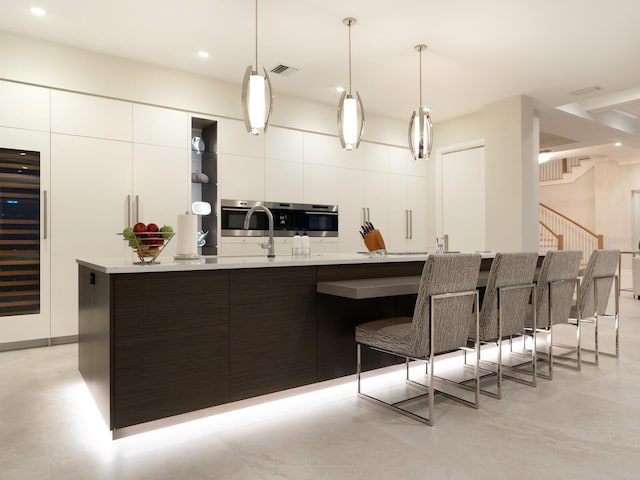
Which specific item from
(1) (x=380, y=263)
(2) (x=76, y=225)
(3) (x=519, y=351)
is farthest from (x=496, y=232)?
(2) (x=76, y=225)

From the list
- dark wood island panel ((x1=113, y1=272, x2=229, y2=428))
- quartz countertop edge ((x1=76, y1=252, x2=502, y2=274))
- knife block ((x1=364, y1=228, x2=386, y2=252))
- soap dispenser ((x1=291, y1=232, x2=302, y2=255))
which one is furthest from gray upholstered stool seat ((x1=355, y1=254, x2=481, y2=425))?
knife block ((x1=364, y1=228, x2=386, y2=252))

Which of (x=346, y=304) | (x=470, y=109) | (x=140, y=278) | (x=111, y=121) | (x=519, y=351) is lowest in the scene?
(x=519, y=351)

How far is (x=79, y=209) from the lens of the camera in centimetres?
403

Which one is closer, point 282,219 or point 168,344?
point 168,344

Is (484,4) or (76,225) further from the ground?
(484,4)

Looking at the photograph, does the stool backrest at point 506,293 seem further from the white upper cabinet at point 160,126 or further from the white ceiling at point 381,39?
the white upper cabinet at point 160,126

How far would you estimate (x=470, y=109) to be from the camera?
5.91m

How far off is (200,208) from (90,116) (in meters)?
1.33

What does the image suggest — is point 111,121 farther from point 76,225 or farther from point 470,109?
point 470,109

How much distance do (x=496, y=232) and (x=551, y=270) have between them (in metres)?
2.62

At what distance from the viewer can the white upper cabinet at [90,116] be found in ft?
13.0

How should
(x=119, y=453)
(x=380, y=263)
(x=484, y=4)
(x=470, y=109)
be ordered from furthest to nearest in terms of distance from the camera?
(x=470, y=109)
(x=484, y=4)
(x=380, y=263)
(x=119, y=453)

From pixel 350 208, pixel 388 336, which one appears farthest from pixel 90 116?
pixel 388 336

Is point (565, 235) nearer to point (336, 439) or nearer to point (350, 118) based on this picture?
point (350, 118)
